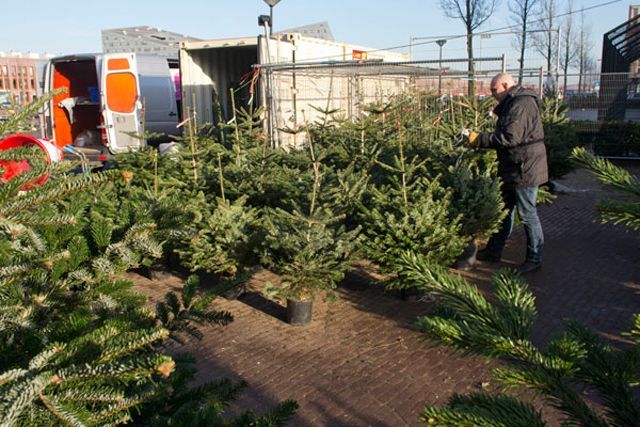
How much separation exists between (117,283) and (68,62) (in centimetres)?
1230

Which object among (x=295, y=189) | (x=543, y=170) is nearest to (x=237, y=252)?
(x=295, y=189)

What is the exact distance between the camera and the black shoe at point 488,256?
265 inches

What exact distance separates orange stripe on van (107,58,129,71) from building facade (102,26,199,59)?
8190 millimetres

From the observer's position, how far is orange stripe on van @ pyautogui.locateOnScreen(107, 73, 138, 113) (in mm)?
11922

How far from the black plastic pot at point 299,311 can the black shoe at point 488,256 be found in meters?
2.63

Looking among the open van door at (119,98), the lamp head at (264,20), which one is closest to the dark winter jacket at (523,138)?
the lamp head at (264,20)

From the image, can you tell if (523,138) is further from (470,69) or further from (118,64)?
(118,64)

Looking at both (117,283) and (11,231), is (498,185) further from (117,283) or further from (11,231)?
(11,231)

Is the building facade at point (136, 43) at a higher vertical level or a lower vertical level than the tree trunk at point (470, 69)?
higher

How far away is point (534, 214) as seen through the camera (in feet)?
20.4

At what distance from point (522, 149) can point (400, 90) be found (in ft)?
25.1

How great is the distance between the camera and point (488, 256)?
6.78m

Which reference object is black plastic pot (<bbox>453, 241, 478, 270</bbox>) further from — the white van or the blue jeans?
the white van

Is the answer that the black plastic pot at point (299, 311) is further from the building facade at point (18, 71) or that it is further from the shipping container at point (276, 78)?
the building facade at point (18, 71)
